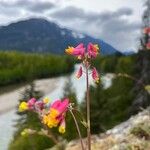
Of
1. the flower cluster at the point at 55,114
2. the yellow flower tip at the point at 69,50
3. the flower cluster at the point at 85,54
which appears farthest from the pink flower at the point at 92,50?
the flower cluster at the point at 55,114

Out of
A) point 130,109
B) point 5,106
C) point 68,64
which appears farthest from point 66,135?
point 68,64

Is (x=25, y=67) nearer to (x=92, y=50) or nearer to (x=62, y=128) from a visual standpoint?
(x=92, y=50)

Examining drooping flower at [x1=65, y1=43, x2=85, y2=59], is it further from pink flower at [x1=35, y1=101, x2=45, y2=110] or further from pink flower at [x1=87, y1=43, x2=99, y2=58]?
pink flower at [x1=35, y1=101, x2=45, y2=110]

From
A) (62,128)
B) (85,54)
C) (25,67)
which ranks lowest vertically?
(25,67)

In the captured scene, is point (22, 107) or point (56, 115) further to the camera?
point (22, 107)

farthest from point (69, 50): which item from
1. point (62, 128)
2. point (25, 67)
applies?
point (25, 67)

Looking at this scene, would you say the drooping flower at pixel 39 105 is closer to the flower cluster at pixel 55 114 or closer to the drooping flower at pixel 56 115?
the flower cluster at pixel 55 114

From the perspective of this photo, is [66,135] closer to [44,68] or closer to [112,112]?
[112,112]

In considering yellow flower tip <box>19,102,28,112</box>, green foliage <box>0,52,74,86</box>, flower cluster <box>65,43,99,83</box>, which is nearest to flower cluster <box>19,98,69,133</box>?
yellow flower tip <box>19,102,28,112</box>
